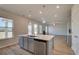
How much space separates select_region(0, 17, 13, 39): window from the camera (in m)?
3.49

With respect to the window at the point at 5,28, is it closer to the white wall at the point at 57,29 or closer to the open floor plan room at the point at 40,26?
the open floor plan room at the point at 40,26

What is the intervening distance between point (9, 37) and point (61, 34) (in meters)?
1.74

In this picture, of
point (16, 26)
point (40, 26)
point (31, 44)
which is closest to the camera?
point (40, 26)

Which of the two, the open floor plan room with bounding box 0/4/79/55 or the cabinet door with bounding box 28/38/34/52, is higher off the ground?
the open floor plan room with bounding box 0/4/79/55

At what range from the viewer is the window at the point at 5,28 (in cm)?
349

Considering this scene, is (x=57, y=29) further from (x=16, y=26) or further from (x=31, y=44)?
(x=31, y=44)

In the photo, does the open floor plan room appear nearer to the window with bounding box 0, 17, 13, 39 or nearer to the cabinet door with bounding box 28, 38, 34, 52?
the window with bounding box 0, 17, 13, 39

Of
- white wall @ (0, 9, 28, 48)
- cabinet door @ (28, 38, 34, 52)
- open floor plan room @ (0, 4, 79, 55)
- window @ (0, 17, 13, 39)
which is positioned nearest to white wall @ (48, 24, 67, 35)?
open floor plan room @ (0, 4, 79, 55)

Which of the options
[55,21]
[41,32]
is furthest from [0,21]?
[55,21]

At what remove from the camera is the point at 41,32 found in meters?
3.36

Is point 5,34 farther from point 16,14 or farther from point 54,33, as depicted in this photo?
point 54,33

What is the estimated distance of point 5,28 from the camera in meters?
3.54

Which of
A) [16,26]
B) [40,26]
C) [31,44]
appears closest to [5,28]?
[16,26]
